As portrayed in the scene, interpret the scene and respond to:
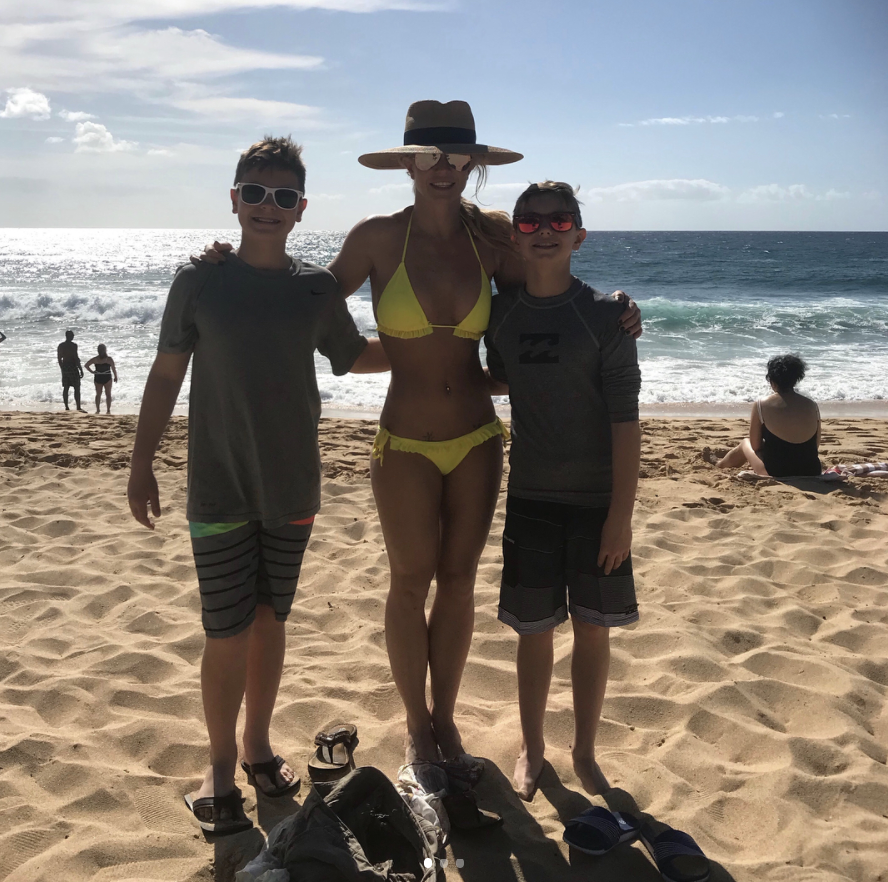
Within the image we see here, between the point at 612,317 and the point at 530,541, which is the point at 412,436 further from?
the point at 612,317

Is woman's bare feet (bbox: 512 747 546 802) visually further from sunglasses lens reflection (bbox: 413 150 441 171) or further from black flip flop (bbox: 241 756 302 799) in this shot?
sunglasses lens reflection (bbox: 413 150 441 171)

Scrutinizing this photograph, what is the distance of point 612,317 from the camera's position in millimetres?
2277

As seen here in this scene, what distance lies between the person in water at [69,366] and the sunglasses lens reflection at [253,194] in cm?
992

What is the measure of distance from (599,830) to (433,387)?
1.40 metres

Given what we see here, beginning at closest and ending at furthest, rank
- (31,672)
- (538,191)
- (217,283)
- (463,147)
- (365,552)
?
(217,283) → (538,191) → (463,147) → (31,672) → (365,552)

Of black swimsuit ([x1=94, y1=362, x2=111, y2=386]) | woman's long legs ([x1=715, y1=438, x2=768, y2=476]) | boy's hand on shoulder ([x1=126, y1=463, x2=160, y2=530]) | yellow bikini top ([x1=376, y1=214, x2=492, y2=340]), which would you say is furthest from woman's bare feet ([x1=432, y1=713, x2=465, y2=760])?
black swimsuit ([x1=94, y1=362, x2=111, y2=386])

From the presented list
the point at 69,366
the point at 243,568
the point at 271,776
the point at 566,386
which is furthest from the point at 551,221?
the point at 69,366

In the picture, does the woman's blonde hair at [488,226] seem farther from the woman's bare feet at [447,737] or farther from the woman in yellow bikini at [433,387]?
the woman's bare feet at [447,737]

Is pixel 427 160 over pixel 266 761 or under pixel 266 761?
over

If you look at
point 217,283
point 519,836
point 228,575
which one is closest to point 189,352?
point 217,283

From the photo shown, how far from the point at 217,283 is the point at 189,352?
214mm

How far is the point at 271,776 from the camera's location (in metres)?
2.49

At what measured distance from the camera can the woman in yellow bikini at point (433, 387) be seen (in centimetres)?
248

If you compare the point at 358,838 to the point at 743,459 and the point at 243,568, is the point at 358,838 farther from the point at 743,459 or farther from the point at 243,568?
the point at 743,459
